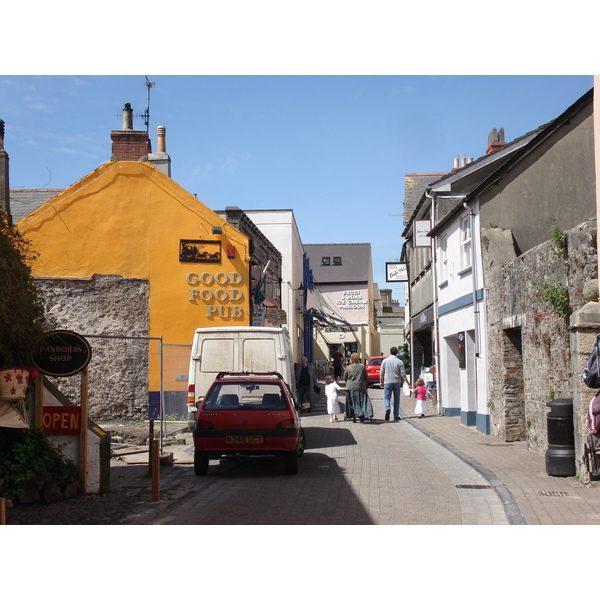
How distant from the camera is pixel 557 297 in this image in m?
11.0

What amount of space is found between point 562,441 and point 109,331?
44.7 ft

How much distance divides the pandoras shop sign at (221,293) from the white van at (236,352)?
6.27 m

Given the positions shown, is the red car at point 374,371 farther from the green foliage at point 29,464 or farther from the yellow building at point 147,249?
the green foliage at point 29,464

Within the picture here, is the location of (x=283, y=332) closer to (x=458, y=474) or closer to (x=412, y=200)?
(x=458, y=474)

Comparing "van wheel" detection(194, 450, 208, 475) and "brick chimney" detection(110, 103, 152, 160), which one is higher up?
"brick chimney" detection(110, 103, 152, 160)

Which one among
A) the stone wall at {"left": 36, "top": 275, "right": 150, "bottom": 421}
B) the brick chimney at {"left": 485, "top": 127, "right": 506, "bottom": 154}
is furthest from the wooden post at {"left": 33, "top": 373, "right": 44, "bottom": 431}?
the brick chimney at {"left": 485, "top": 127, "right": 506, "bottom": 154}

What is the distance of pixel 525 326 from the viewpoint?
1327 cm

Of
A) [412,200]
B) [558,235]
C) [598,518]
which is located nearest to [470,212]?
[558,235]

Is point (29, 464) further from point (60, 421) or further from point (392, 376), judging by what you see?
point (392, 376)

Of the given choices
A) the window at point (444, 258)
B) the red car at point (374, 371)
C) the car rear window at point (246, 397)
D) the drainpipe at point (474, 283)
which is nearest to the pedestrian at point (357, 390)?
the drainpipe at point (474, 283)

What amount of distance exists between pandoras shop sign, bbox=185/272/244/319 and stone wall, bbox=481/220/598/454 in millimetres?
7993

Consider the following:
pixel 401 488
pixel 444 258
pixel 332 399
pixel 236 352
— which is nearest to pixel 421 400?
pixel 332 399

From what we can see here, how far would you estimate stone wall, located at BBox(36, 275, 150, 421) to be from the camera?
20.2 m

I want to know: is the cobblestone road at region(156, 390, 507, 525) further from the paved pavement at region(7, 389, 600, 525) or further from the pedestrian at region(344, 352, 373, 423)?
the pedestrian at region(344, 352, 373, 423)
